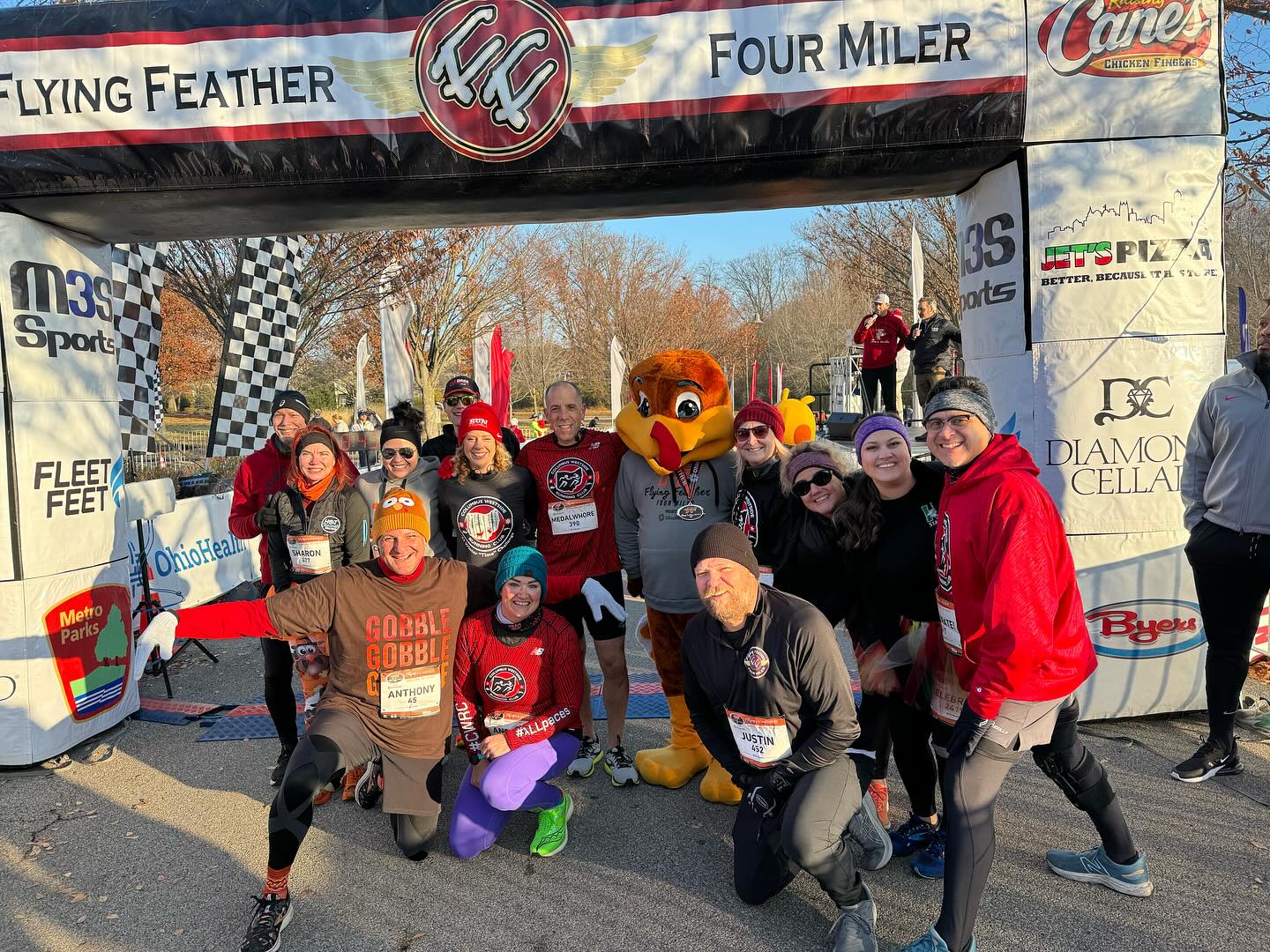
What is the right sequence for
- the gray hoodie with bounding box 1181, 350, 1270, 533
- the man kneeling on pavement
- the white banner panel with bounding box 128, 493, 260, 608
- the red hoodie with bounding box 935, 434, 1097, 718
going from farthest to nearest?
the white banner panel with bounding box 128, 493, 260, 608, the gray hoodie with bounding box 1181, 350, 1270, 533, the man kneeling on pavement, the red hoodie with bounding box 935, 434, 1097, 718

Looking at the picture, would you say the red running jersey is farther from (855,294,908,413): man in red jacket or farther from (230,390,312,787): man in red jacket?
(855,294,908,413): man in red jacket

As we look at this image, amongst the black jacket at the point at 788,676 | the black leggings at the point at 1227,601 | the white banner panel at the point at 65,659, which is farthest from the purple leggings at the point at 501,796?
the black leggings at the point at 1227,601

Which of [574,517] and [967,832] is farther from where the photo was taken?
[574,517]

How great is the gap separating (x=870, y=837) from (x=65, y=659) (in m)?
3.82

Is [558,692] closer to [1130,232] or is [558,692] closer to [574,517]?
[574,517]

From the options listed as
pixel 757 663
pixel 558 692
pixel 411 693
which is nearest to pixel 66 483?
pixel 411 693

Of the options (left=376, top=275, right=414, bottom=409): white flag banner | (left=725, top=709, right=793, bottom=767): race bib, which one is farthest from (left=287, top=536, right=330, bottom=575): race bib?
(left=376, top=275, right=414, bottom=409): white flag banner

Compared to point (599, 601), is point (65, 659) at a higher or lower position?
lower

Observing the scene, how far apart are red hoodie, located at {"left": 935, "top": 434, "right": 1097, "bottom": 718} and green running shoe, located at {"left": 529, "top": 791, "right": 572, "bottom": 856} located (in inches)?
63.9

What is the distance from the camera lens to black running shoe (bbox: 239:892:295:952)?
8.20 ft

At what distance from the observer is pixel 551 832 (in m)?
3.07

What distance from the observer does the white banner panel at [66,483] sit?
382 cm

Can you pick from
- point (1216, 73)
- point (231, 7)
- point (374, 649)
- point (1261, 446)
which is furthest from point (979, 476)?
point (231, 7)

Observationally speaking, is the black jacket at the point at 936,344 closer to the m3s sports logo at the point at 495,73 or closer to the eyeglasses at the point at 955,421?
the m3s sports logo at the point at 495,73
